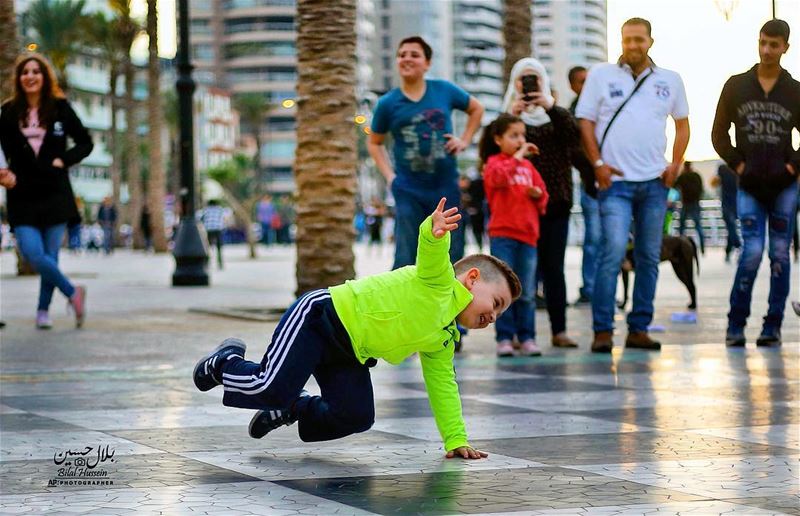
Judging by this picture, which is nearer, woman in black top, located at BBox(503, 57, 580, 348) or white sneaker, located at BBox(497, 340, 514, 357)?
white sneaker, located at BBox(497, 340, 514, 357)

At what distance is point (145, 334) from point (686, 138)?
4.20 metres

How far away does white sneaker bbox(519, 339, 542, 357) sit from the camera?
9781 millimetres

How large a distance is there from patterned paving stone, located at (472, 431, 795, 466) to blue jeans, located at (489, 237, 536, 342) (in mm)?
3537

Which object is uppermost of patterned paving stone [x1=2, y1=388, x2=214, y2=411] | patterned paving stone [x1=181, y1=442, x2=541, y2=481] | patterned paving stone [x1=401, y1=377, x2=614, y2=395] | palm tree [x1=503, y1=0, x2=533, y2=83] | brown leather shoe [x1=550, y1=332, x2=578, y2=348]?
palm tree [x1=503, y1=0, x2=533, y2=83]

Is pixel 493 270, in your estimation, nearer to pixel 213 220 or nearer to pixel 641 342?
pixel 641 342

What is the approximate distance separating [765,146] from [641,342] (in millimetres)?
1455

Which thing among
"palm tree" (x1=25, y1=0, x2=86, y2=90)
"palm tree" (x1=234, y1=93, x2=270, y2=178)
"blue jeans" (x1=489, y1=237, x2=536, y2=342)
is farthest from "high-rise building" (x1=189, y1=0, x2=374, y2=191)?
"blue jeans" (x1=489, y1=237, x2=536, y2=342)

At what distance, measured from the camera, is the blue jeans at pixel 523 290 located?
381 inches

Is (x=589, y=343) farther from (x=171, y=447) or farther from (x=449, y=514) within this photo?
(x=449, y=514)

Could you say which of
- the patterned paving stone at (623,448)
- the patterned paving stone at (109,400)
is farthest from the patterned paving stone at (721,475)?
the patterned paving stone at (109,400)

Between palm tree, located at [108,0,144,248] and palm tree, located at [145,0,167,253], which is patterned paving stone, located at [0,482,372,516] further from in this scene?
palm tree, located at [108,0,144,248]

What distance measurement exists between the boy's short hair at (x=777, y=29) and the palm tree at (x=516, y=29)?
7398mm

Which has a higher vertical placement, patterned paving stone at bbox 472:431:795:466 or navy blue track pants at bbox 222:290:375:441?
navy blue track pants at bbox 222:290:375:441

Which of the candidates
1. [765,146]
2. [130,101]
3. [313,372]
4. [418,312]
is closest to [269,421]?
[313,372]
